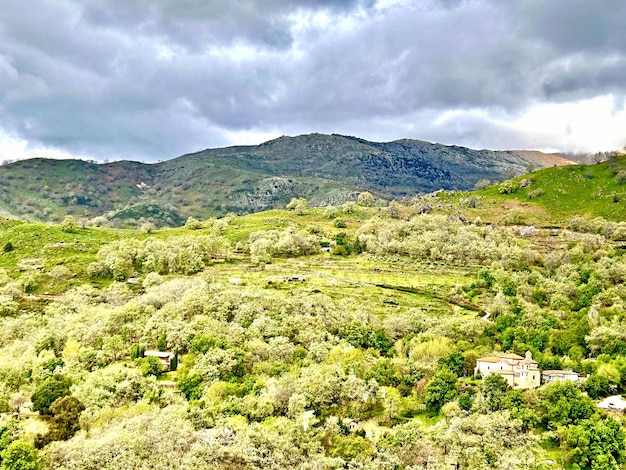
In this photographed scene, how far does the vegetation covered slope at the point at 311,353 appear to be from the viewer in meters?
39.7

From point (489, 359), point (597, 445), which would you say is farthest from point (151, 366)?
point (597, 445)

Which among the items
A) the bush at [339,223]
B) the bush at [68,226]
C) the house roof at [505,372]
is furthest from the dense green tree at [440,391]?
the bush at [68,226]

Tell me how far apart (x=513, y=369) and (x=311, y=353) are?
83.6ft

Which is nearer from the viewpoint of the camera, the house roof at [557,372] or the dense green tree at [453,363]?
the house roof at [557,372]

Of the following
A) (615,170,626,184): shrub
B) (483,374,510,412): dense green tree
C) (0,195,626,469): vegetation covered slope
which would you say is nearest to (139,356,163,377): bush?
(0,195,626,469): vegetation covered slope

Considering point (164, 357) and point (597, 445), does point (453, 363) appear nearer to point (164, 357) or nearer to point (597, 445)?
point (597, 445)

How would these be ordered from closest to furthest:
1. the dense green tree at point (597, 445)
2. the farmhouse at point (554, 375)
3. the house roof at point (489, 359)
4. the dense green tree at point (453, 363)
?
the dense green tree at point (597, 445)
the farmhouse at point (554, 375)
the house roof at point (489, 359)
the dense green tree at point (453, 363)

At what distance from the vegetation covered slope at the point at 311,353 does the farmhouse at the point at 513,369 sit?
2.30 m

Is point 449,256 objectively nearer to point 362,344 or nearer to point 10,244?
point 362,344

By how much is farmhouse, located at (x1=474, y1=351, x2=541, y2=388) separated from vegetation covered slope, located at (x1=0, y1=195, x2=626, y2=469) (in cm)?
230

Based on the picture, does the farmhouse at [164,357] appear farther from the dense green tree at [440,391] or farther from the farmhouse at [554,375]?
the farmhouse at [554,375]

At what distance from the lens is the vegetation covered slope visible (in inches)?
1564

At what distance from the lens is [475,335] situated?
7781 centimetres

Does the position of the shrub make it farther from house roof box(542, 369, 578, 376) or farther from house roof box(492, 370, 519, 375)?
house roof box(492, 370, 519, 375)
